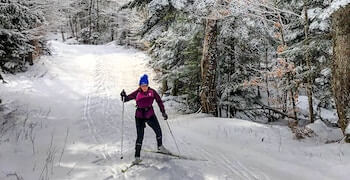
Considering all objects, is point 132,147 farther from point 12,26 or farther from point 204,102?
point 12,26

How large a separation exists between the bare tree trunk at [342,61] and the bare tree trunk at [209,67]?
219 inches

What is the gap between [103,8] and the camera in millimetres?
54781

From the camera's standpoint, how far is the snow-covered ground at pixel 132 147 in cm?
685

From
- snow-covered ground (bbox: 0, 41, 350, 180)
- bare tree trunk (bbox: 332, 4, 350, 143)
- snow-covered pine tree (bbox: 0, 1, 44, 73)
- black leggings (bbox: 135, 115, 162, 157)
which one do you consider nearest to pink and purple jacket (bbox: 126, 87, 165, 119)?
black leggings (bbox: 135, 115, 162, 157)

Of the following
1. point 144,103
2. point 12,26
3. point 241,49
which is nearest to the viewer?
point 144,103

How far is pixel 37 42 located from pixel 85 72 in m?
4.51

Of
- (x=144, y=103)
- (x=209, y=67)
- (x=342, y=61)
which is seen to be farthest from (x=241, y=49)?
(x=144, y=103)

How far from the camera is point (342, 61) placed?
24.4 ft

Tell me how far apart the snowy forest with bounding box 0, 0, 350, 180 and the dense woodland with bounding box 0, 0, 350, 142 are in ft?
0.14

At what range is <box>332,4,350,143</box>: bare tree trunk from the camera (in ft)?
24.1

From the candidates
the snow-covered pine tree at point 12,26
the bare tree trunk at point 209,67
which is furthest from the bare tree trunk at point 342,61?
the snow-covered pine tree at point 12,26

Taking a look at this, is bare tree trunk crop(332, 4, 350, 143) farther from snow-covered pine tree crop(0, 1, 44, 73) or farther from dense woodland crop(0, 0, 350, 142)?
snow-covered pine tree crop(0, 1, 44, 73)

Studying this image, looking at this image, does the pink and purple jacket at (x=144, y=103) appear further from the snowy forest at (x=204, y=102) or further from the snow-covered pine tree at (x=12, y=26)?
the snow-covered pine tree at (x=12, y=26)

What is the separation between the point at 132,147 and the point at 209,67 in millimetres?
5329
